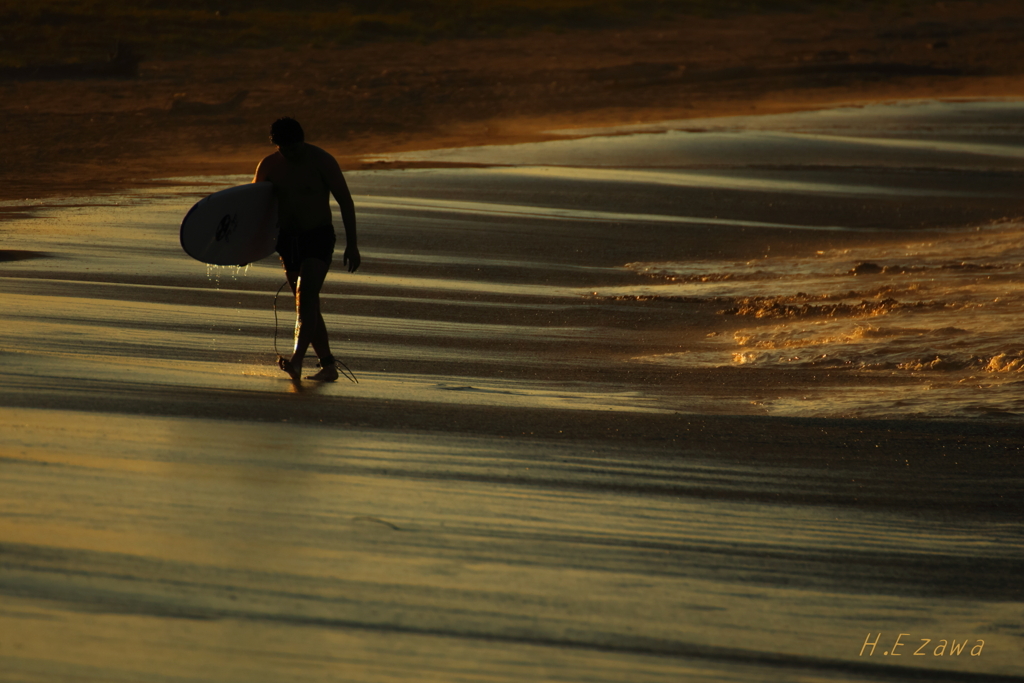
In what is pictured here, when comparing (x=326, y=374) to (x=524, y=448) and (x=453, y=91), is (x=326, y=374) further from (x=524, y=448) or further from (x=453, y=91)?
(x=453, y=91)

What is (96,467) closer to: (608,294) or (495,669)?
(495,669)

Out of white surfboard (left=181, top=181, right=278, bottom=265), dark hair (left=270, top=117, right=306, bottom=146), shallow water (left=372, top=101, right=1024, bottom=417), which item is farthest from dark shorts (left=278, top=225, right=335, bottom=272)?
shallow water (left=372, top=101, right=1024, bottom=417)

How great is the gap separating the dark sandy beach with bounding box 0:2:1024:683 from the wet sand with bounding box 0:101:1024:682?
0.07 ft

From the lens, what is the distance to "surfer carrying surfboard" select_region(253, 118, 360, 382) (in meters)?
7.87

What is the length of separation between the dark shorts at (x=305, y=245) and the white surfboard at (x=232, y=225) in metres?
0.23

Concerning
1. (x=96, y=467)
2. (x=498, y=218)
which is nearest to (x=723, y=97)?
(x=498, y=218)

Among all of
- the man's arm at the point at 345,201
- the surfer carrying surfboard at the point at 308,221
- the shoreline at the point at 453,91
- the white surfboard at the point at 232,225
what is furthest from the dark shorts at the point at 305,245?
the shoreline at the point at 453,91

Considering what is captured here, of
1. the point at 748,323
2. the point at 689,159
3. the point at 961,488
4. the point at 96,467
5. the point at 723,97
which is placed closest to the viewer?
the point at 96,467

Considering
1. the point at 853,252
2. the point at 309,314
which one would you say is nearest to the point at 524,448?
the point at 309,314

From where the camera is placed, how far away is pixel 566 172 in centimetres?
2086

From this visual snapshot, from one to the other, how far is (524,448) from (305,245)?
2.02 m

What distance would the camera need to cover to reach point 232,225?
26.9 feet

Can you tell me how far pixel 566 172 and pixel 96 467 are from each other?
611 inches

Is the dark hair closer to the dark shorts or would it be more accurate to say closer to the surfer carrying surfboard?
the surfer carrying surfboard
